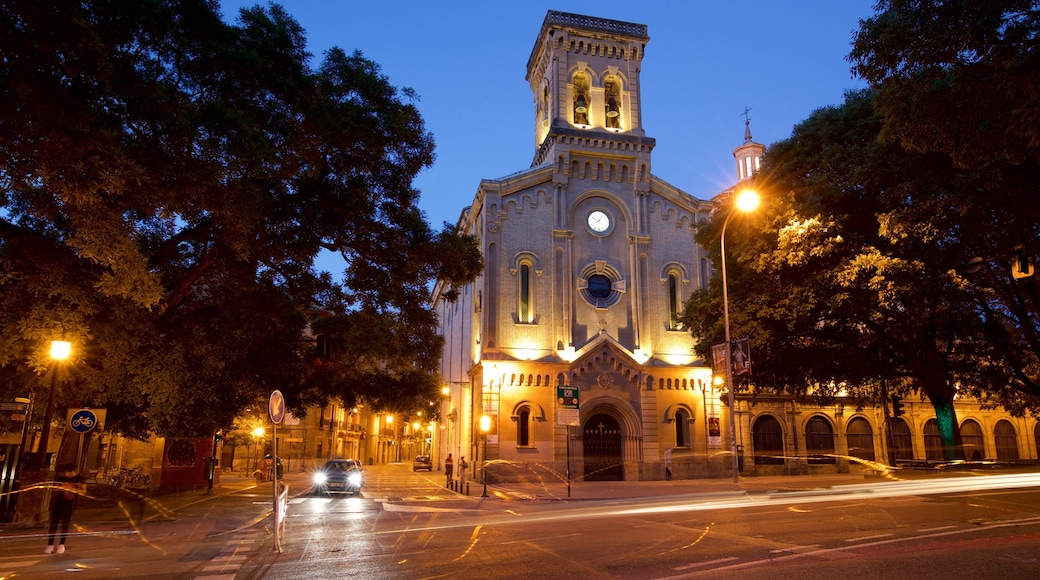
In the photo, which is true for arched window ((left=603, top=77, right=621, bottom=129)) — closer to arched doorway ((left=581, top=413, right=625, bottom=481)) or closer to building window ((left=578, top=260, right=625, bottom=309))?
building window ((left=578, top=260, right=625, bottom=309))

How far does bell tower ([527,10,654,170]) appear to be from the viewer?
37.5m

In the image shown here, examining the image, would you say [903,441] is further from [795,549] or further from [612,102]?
[795,549]

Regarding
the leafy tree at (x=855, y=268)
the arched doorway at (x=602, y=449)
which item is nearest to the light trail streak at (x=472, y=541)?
the leafy tree at (x=855, y=268)

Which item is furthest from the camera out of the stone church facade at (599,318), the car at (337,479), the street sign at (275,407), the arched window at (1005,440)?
the arched window at (1005,440)

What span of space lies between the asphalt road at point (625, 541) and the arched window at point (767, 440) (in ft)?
65.3

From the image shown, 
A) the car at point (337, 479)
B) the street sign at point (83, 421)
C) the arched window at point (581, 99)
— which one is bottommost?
the car at point (337, 479)

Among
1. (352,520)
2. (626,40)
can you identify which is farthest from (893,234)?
(626,40)

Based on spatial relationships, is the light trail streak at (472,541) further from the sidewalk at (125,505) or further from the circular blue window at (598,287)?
the circular blue window at (598,287)

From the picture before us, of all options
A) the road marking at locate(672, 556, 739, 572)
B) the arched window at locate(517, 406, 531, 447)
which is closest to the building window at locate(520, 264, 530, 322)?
the arched window at locate(517, 406, 531, 447)

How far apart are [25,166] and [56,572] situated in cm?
651

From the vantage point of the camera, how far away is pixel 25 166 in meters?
11.3

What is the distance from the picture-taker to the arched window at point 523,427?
32.8 metres

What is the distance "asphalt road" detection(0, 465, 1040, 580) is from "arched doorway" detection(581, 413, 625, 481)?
15.4m

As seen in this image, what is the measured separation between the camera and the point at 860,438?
133 feet
